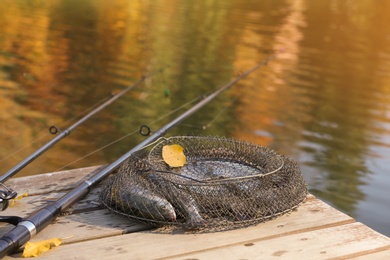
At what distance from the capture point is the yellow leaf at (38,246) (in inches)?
98.7

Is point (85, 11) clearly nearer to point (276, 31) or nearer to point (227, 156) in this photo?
point (276, 31)

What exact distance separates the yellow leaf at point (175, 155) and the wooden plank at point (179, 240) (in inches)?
20.7

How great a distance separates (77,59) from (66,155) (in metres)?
4.39

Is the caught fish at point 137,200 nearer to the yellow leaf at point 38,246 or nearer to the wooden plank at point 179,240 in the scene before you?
the wooden plank at point 179,240

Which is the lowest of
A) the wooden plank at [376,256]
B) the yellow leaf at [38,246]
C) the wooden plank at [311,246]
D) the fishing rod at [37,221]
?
the wooden plank at [376,256]

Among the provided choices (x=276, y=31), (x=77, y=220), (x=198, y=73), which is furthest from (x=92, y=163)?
(x=276, y=31)

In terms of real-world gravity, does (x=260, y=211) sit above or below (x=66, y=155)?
above

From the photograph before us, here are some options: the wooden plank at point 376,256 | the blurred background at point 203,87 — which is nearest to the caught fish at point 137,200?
the wooden plank at point 376,256

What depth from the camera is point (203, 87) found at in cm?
890

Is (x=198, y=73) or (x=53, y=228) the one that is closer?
(x=53, y=228)

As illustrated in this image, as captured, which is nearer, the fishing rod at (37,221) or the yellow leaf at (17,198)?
the fishing rod at (37,221)

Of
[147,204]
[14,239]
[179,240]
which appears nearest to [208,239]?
[179,240]

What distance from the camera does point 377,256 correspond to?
2734 mm

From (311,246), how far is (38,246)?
3.52 ft
